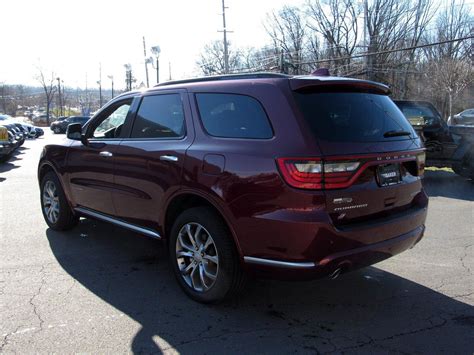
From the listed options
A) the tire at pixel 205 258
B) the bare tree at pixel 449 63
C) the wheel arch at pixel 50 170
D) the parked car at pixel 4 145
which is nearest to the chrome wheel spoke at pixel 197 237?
the tire at pixel 205 258

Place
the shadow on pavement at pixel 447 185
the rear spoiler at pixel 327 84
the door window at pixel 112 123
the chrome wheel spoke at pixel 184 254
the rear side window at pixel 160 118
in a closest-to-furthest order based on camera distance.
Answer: the rear spoiler at pixel 327 84, the chrome wheel spoke at pixel 184 254, the rear side window at pixel 160 118, the door window at pixel 112 123, the shadow on pavement at pixel 447 185

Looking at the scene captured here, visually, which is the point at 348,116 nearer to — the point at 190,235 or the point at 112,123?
the point at 190,235

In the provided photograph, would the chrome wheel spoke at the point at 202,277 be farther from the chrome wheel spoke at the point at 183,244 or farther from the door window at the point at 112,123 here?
the door window at the point at 112,123

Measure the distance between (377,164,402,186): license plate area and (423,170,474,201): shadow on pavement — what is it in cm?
573

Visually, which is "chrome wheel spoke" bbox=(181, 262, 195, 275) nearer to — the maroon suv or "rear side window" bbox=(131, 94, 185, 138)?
the maroon suv

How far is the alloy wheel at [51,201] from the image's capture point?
5.85m

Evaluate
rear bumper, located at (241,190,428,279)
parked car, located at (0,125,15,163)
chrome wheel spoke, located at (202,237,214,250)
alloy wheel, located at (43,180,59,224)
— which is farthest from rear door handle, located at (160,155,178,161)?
A: parked car, located at (0,125,15,163)

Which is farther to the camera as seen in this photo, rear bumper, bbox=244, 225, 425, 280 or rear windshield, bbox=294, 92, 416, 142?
rear windshield, bbox=294, 92, 416, 142

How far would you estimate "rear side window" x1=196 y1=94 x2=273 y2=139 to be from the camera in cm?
336

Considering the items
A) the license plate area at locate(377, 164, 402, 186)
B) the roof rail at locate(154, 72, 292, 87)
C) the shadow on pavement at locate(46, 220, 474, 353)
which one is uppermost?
the roof rail at locate(154, 72, 292, 87)

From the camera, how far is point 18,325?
340 cm

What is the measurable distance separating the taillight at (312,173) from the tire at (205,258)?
76 centimetres

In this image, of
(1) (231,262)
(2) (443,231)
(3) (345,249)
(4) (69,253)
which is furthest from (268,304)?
(2) (443,231)

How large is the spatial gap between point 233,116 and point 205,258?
3.91 ft
